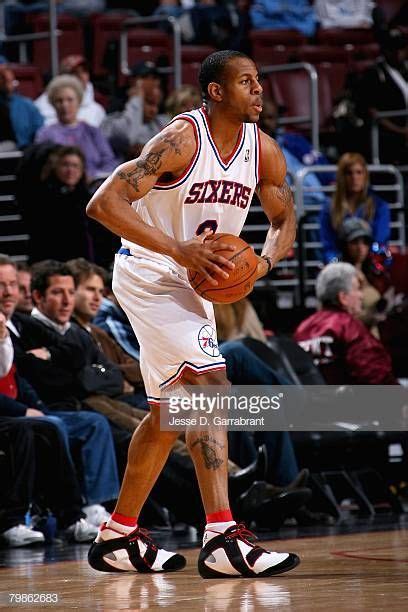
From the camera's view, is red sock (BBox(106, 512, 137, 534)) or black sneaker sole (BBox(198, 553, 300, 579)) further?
red sock (BBox(106, 512, 137, 534))

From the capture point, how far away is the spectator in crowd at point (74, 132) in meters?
11.0

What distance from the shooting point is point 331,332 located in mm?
9195

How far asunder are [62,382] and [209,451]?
8.82 ft

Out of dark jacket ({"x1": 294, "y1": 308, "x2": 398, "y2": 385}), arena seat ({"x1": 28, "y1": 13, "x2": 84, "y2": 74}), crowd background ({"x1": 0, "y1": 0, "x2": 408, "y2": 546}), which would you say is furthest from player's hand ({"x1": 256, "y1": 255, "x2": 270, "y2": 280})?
arena seat ({"x1": 28, "y1": 13, "x2": 84, "y2": 74})

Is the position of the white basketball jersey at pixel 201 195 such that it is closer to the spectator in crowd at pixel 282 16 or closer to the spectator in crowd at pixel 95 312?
the spectator in crowd at pixel 95 312

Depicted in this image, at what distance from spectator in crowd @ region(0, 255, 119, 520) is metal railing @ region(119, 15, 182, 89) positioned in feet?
20.1

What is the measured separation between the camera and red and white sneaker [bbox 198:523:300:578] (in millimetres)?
5133

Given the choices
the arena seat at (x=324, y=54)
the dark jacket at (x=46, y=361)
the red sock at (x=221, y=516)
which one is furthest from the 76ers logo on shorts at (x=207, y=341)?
the arena seat at (x=324, y=54)

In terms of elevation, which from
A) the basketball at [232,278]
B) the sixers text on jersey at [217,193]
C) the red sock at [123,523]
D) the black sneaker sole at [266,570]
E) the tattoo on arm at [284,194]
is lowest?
the black sneaker sole at [266,570]

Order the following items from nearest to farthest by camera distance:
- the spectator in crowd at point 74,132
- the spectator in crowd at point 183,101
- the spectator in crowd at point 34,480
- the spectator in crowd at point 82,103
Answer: the spectator in crowd at point 34,480
the spectator in crowd at point 183,101
the spectator in crowd at point 74,132
the spectator in crowd at point 82,103

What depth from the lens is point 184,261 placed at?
16.9 ft

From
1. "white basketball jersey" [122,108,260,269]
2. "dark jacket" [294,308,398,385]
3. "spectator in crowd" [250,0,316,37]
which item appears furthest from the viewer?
"spectator in crowd" [250,0,316,37]

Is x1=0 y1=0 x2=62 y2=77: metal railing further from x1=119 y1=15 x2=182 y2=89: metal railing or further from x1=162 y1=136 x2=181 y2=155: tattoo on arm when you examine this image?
x1=162 y1=136 x2=181 y2=155: tattoo on arm

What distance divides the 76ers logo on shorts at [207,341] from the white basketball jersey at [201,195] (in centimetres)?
31
